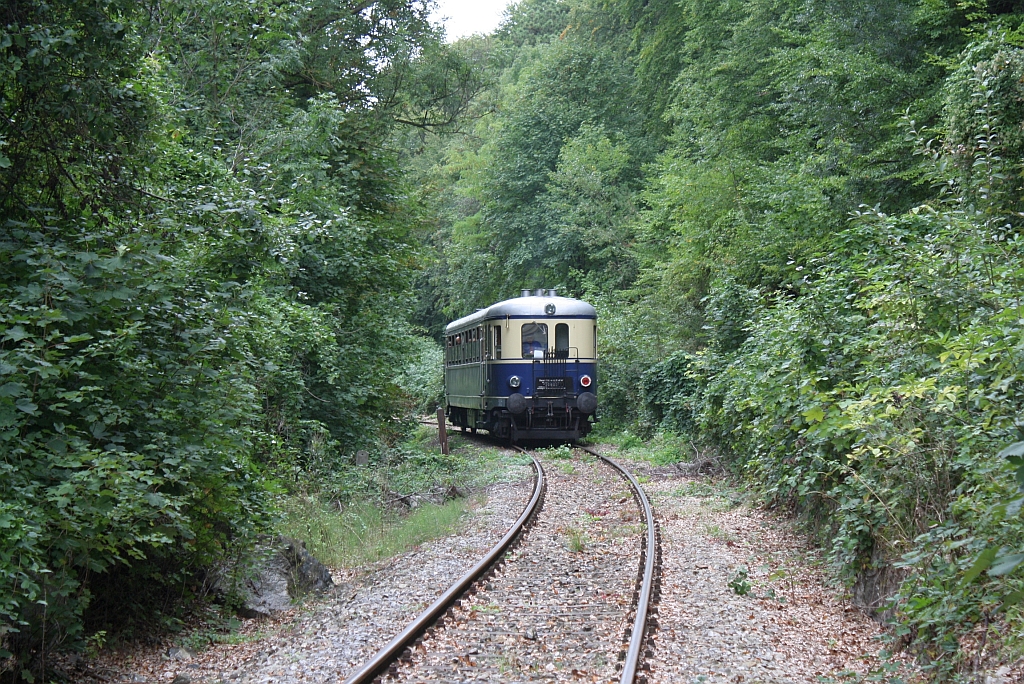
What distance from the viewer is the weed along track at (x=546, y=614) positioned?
5555 millimetres

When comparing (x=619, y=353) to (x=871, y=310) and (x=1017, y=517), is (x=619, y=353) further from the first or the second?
(x=1017, y=517)

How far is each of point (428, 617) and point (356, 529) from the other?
448 centimetres

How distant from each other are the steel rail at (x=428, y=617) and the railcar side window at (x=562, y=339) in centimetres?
1000

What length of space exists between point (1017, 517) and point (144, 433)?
16.5ft


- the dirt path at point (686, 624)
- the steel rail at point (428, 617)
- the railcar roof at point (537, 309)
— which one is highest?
the railcar roof at point (537, 309)

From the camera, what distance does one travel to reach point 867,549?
22.9ft

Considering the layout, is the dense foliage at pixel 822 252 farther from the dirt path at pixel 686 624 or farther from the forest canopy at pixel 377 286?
the dirt path at pixel 686 624

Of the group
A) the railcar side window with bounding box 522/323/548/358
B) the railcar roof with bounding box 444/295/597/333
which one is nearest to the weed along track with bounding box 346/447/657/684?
the railcar side window with bounding box 522/323/548/358

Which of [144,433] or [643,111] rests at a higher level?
[643,111]

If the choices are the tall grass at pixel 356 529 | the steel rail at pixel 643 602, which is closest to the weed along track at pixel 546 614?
the steel rail at pixel 643 602

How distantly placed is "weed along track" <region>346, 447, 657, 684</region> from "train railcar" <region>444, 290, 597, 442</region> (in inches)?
352

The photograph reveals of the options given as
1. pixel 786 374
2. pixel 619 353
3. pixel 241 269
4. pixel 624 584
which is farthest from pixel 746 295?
pixel 619 353

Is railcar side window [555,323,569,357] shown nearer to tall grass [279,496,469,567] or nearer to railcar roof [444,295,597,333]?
railcar roof [444,295,597,333]

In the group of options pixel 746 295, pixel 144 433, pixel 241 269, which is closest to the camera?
pixel 144 433
